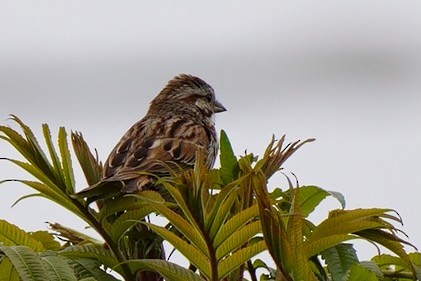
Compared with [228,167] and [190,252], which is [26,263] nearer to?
[190,252]

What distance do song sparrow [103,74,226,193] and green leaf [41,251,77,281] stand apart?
0.13 meters

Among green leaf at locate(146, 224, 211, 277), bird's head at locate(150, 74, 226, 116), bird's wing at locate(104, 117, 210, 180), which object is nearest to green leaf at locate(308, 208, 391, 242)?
green leaf at locate(146, 224, 211, 277)

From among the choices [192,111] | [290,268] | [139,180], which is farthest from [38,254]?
[192,111]

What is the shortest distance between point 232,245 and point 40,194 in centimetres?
24

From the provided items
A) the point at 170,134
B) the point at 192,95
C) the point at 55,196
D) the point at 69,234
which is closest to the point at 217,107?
the point at 192,95

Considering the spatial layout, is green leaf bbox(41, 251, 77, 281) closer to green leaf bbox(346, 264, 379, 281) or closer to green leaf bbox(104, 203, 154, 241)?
green leaf bbox(104, 203, 154, 241)

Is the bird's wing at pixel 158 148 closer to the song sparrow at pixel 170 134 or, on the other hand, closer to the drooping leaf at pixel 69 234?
the song sparrow at pixel 170 134

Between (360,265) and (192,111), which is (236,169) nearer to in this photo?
(360,265)

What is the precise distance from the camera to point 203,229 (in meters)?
0.81

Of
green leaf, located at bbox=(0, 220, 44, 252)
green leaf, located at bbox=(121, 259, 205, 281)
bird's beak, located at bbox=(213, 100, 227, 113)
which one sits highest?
bird's beak, located at bbox=(213, 100, 227, 113)

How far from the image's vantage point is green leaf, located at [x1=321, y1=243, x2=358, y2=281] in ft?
2.92

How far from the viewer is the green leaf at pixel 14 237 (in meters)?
0.88

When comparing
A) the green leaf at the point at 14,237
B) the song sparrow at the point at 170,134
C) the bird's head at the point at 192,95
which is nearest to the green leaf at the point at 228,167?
the song sparrow at the point at 170,134

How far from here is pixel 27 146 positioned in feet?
3.09
